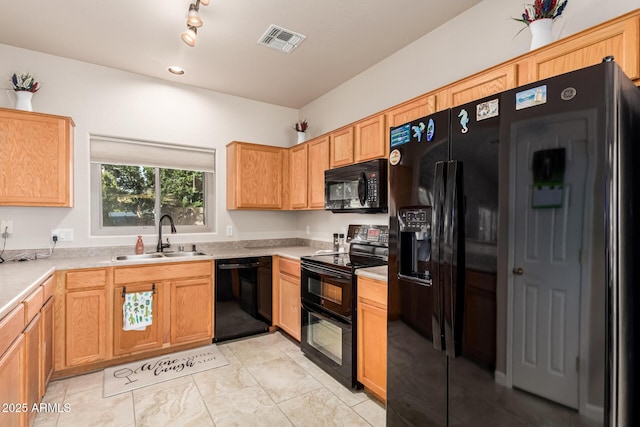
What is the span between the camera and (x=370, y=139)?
2.74 meters

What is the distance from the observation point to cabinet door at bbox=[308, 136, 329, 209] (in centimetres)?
335

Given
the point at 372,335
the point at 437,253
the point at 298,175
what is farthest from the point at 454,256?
the point at 298,175

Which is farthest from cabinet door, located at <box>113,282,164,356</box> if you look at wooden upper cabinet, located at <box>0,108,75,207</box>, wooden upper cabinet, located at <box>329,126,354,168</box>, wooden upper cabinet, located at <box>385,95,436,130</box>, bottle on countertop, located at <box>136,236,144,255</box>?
wooden upper cabinet, located at <box>385,95,436,130</box>

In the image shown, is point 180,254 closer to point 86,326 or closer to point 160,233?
point 160,233

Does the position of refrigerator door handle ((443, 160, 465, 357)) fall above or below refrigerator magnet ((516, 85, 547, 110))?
below

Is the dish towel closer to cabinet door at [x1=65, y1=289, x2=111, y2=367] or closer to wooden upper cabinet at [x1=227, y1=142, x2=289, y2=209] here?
cabinet door at [x1=65, y1=289, x2=111, y2=367]

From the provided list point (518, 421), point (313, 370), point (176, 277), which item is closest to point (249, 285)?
point (176, 277)

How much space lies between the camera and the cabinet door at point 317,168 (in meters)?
3.35

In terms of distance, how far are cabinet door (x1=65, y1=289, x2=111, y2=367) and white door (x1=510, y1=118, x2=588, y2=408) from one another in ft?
9.96

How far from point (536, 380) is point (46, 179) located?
3.67 meters

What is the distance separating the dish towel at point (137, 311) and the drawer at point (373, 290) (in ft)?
6.43

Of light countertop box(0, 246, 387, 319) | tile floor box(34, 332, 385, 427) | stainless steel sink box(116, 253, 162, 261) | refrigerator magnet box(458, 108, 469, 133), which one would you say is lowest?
tile floor box(34, 332, 385, 427)

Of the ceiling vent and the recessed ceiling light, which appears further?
the recessed ceiling light

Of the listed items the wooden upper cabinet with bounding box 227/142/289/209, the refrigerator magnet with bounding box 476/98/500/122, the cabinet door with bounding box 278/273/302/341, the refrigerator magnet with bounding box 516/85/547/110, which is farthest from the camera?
the wooden upper cabinet with bounding box 227/142/289/209
